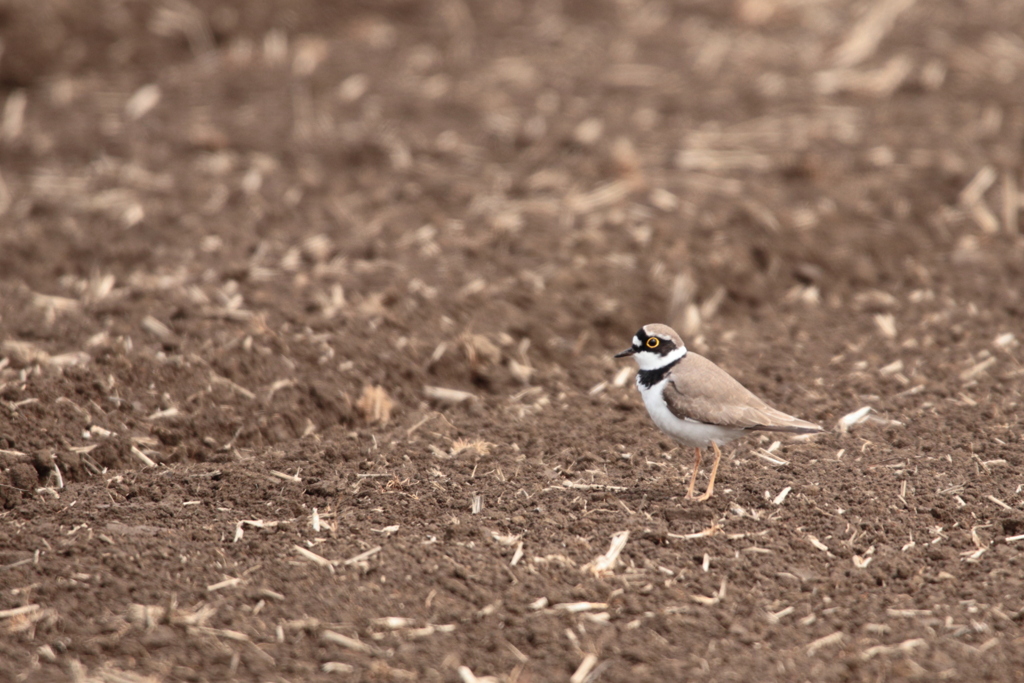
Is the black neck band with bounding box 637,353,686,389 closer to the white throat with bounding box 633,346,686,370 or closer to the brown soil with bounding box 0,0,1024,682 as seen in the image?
the white throat with bounding box 633,346,686,370

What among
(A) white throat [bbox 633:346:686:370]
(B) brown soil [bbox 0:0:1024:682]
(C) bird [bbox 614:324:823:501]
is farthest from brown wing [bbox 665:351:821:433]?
(B) brown soil [bbox 0:0:1024:682]

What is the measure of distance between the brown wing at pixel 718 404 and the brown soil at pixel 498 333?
1.31 ft

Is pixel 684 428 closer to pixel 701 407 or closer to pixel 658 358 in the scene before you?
pixel 701 407

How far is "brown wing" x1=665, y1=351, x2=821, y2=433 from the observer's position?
17.8 ft

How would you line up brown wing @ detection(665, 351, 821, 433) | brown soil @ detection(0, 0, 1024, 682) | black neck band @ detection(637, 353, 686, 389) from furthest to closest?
1. black neck band @ detection(637, 353, 686, 389)
2. brown wing @ detection(665, 351, 821, 433)
3. brown soil @ detection(0, 0, 1024, 682)

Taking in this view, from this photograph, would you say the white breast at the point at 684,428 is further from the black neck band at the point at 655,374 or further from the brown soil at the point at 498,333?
the brown soil at the point at 498,333

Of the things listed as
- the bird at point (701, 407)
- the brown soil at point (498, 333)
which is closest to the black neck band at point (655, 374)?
the bird at point (701, 407)

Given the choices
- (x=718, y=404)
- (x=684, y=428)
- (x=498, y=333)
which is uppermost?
(x=718, y=404)

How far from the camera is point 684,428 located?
18.1 ft

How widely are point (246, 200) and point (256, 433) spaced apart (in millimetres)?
3259

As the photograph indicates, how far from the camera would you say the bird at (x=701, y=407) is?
5.45 meters

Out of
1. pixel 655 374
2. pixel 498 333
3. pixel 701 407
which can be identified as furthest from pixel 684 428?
Result: pixel 498 333

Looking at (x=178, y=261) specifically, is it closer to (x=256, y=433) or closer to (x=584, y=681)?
(x=256, y=433)

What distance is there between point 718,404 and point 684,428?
0.21 m
